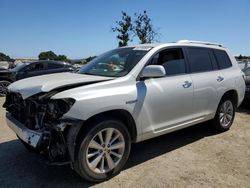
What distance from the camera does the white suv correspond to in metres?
3.45

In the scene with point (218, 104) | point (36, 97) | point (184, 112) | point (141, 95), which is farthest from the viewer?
point (218, 104)

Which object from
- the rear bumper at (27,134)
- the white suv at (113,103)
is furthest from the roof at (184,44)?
the rear bumper at (27,134)

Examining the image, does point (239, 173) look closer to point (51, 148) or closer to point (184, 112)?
point (184, 112)

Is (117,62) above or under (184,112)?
above

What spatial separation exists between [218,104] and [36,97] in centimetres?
362

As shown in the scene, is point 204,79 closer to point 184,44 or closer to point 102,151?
point 184,44

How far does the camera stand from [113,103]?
12.2ft

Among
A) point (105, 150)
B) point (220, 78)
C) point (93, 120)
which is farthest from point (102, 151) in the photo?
point (220, 78)

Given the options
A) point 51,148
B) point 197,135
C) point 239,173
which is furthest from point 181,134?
point 51,148

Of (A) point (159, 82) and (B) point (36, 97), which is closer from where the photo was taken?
(B) point (36, 97)

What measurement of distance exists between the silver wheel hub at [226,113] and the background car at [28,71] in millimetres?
8020

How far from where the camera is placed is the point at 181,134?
19.5 feet

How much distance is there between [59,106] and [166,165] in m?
1.94

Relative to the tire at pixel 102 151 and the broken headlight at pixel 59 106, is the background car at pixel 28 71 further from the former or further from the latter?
the broken headlight at pixel 59 106
